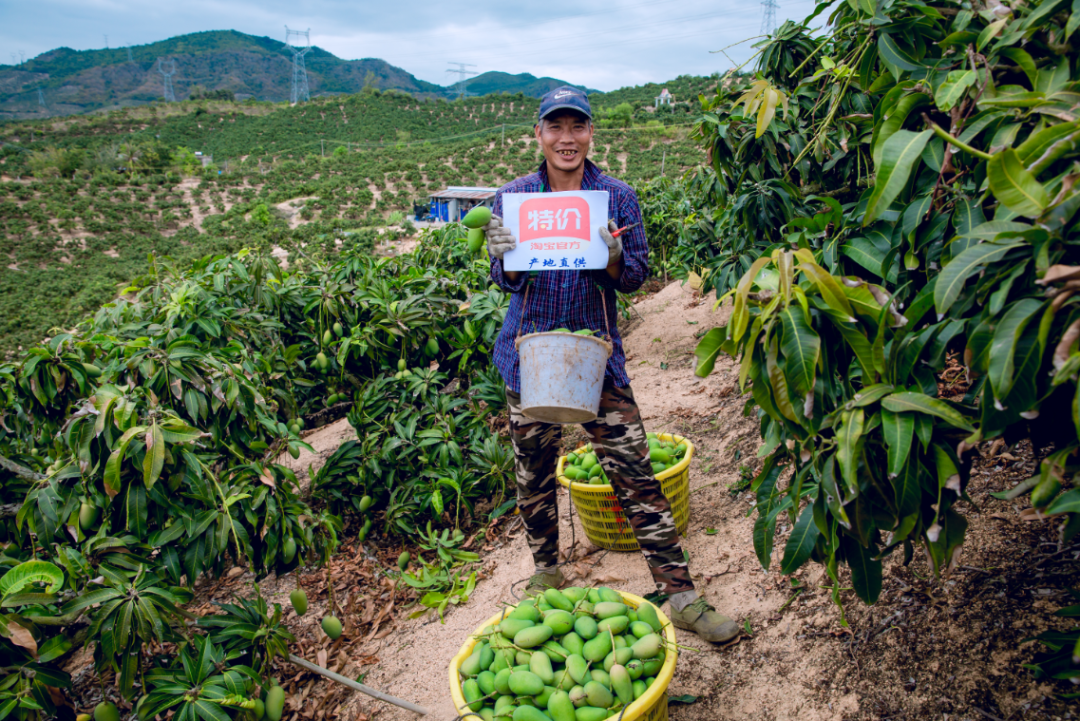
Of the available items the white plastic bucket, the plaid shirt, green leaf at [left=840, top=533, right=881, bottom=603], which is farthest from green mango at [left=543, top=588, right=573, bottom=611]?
green leaf at [left=840, top=533, right=881, bottom=603]

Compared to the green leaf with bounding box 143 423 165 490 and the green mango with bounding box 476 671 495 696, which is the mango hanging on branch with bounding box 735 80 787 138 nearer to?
the green mango with bounding box 476 671 495 696

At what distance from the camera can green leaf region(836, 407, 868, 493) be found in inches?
36.1

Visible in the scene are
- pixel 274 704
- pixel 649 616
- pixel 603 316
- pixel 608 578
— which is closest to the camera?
pixel 649 616

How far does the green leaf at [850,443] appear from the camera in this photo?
92 cm

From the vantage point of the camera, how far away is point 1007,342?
0.80m

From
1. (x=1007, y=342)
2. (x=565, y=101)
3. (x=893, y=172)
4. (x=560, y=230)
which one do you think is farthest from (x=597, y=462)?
(x=1007, y=342)

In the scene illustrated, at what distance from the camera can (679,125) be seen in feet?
111

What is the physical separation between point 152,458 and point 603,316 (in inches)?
55.3

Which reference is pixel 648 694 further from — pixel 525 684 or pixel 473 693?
pixel 473 693

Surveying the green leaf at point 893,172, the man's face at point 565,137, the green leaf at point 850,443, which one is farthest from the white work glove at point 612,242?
the green leaf at point 850,443

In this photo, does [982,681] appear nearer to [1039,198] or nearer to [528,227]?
[1039,198]

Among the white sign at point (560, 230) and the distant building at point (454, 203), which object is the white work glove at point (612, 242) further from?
the distant building at point (454, 203)

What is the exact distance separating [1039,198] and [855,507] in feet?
1.70

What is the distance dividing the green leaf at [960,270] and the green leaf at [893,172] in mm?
143
